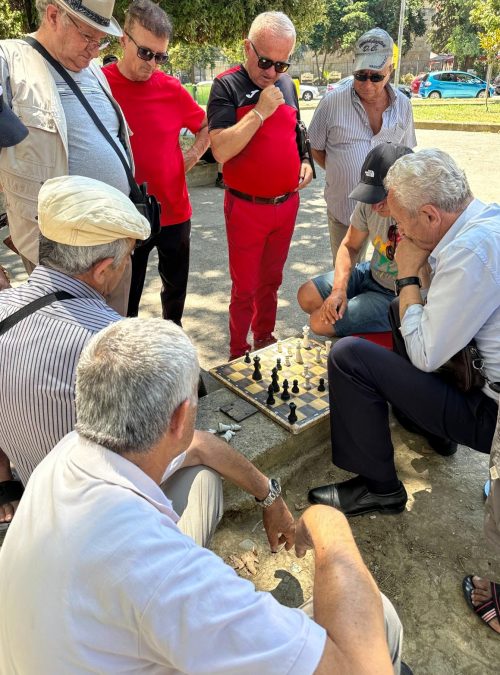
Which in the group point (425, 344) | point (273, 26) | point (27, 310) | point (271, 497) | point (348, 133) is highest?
point (273, 26)

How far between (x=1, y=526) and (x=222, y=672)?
62.1 inches

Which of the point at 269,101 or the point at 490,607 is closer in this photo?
the point at 490,607

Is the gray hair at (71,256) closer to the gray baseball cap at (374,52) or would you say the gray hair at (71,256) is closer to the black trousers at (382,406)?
the black trousers at (382,406)

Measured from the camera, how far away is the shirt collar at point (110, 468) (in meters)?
1.11

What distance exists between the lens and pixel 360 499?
2514mm

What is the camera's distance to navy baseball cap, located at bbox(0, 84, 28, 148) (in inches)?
91.4

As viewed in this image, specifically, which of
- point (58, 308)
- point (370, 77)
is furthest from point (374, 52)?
point (58, 308)

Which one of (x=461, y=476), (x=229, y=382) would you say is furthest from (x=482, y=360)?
(x=229, y=382)

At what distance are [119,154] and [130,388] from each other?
1977 mm

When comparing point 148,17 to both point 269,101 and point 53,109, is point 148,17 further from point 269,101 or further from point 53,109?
point 53,109

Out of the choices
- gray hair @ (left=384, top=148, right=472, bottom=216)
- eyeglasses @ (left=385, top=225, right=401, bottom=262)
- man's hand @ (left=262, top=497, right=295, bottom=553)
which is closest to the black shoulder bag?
gray hair @ (left=384, top=148, right=472, bottom=216)

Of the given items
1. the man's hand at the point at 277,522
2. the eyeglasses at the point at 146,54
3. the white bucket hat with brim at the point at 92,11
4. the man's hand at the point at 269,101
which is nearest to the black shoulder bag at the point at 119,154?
the white bucket hat with brim at the point at 92,11

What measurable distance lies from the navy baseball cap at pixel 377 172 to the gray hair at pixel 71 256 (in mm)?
1561

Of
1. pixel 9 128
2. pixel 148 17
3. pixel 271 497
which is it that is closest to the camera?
pixel 271 497
